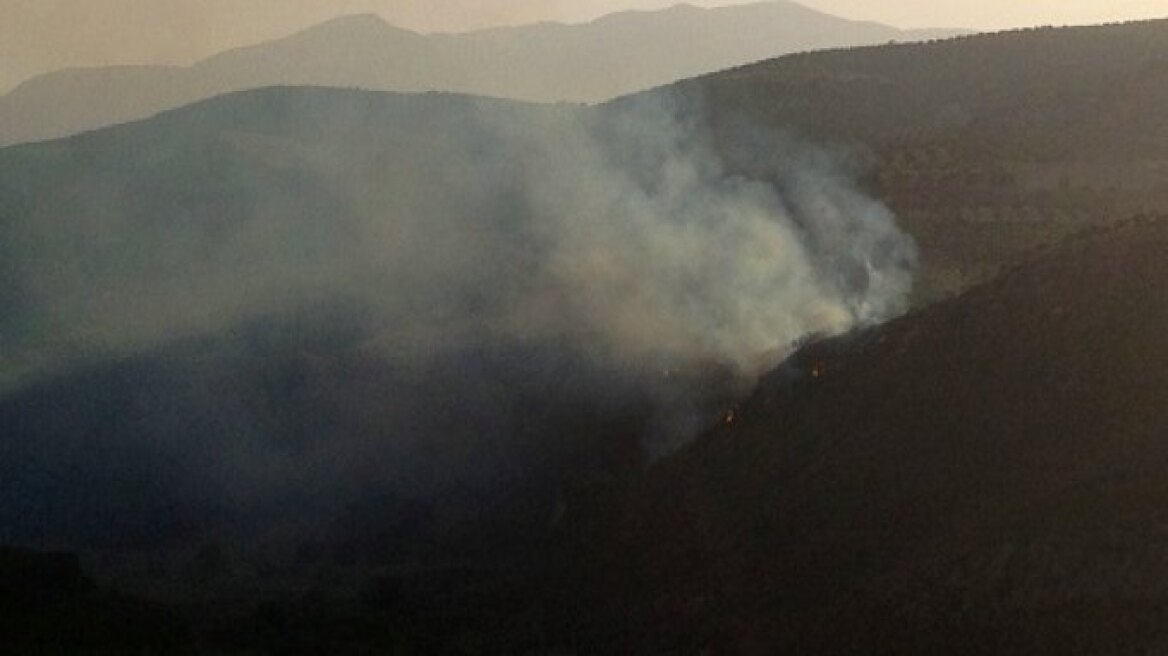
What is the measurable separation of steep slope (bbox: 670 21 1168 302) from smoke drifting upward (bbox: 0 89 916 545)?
76.7 inches

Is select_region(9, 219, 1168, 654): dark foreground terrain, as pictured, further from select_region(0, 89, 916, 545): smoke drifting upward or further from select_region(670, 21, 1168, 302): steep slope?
select_region(670, 21, 1168, 302): steep slope

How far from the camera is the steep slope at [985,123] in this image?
163ft

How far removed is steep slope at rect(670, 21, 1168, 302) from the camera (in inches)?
1953

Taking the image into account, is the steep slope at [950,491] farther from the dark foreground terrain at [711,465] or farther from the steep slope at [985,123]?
the steep slope at [985,123]

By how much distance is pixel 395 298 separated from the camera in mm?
54906

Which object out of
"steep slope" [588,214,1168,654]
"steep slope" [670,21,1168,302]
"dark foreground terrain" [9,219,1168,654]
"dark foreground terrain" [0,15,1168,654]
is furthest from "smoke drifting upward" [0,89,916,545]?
"steep slope" [588,214,1168,654]

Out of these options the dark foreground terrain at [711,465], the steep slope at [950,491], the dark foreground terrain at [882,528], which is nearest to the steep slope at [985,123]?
the dark foreground terrain at [711,465]

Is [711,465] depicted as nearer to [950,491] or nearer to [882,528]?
[882,528]

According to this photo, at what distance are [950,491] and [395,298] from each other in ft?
116

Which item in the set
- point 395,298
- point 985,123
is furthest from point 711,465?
point 985,123

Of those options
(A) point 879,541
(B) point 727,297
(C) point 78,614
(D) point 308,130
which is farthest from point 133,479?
(D) point 308,130

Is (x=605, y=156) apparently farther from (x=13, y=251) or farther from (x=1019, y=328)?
(x=1019, y=328)

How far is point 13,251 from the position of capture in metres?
70.1

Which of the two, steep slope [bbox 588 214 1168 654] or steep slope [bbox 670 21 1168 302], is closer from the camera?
steep slope [bbox 588 214 1168 654]
